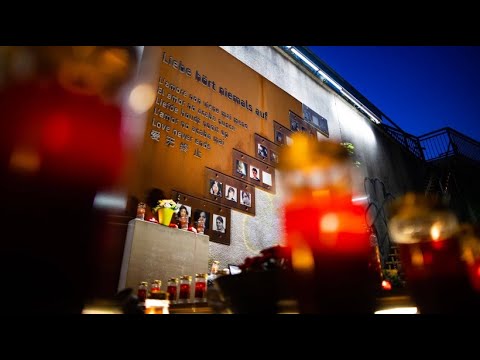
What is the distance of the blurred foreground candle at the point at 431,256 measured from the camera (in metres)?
0.95

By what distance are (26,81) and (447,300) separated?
83.3 inches

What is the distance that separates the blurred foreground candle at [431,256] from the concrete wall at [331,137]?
338cm

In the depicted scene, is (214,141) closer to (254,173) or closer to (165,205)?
(254,173)

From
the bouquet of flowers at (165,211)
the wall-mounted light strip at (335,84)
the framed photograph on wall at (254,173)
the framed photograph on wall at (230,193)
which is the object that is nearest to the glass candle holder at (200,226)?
the bouquet of flowers at (165,211)

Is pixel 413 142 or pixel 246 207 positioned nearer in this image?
pixel 246 207

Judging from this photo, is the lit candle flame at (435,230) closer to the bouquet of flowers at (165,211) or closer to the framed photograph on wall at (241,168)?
the bouquet of flowers at (165,211)

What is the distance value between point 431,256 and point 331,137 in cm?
690

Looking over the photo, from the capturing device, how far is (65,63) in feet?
5.49

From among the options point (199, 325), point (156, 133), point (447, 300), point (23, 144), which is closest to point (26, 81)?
point (23, 144)

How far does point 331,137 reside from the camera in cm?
765

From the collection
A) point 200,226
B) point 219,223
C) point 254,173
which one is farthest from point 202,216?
point 254,173

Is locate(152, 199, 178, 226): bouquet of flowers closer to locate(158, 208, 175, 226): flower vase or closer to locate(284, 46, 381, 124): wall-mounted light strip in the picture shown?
locate(158, 208, 175, 226): flower vase

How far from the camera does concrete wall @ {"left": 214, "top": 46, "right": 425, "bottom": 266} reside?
4.99m
